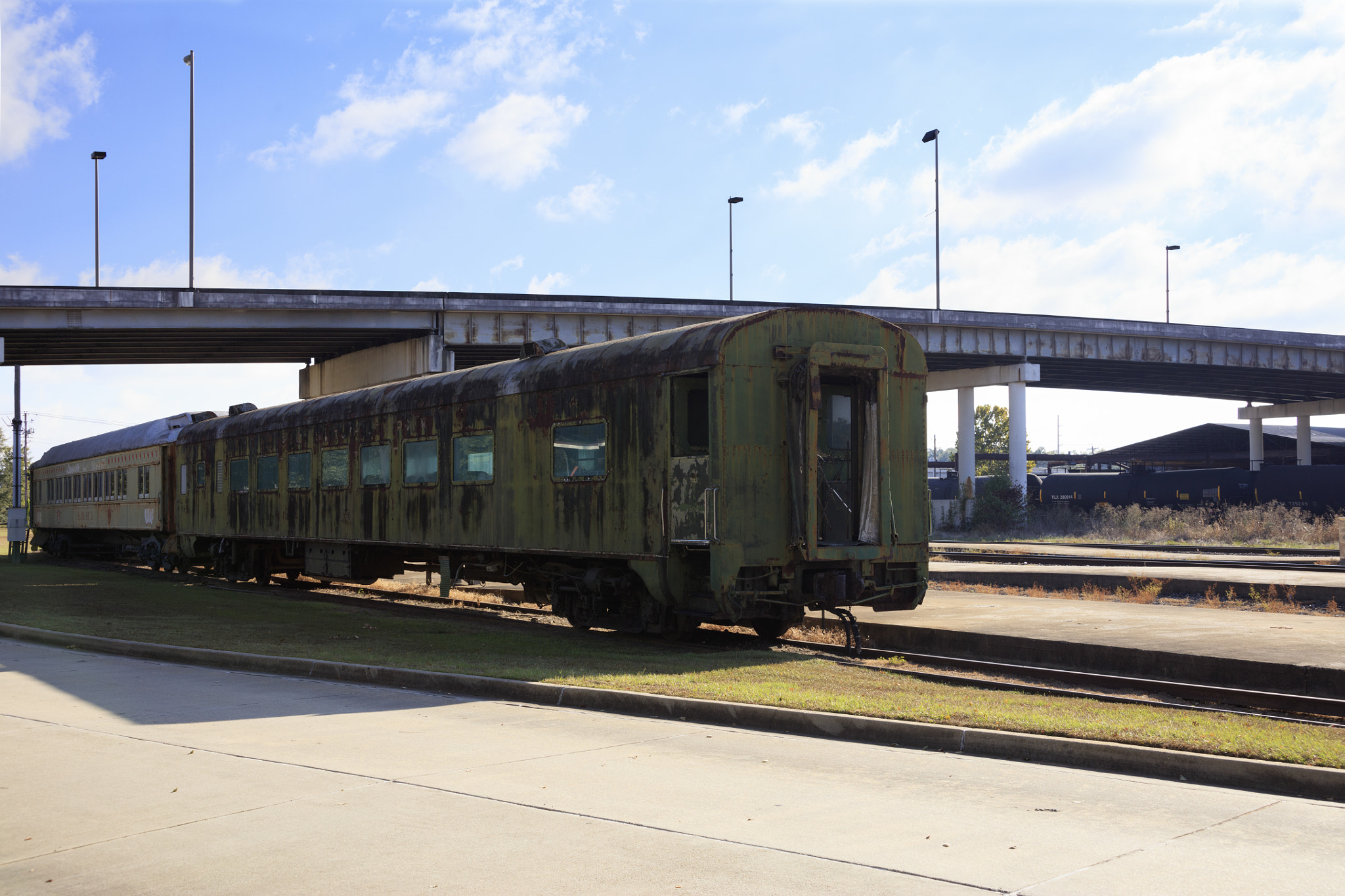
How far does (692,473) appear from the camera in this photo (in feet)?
39.3

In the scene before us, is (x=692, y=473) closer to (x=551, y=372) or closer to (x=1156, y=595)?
(x=551, y=372)

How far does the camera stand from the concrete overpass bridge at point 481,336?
111 feet

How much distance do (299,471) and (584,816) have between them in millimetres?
16129

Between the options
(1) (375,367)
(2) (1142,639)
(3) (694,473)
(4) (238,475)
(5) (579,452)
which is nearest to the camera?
(3) (694,473)

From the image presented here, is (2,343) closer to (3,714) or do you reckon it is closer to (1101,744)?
(3,714)

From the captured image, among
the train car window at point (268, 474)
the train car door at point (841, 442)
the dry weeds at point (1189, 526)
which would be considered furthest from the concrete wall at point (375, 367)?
→ the dry weeds at point (1189, 526)

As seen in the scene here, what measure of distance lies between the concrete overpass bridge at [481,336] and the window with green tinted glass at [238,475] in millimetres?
6815

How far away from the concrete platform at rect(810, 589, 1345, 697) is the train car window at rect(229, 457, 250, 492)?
1324 centimetres

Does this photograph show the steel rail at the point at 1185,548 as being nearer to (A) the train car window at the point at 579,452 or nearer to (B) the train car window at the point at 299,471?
(B) the train car window at the point at 299,471

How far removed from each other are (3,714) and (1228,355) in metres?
51.6

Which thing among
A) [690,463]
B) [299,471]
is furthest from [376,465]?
[690,463]

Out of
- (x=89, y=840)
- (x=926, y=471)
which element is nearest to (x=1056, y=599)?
(x=926, y=471)

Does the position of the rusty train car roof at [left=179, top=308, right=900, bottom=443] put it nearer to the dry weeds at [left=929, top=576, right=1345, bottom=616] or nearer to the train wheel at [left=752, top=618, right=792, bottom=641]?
the train wheel at [left=752, top=618, right=792, bottom=641]

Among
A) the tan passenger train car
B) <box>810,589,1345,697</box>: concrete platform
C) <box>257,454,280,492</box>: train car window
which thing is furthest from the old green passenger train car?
the tan passenger train car
